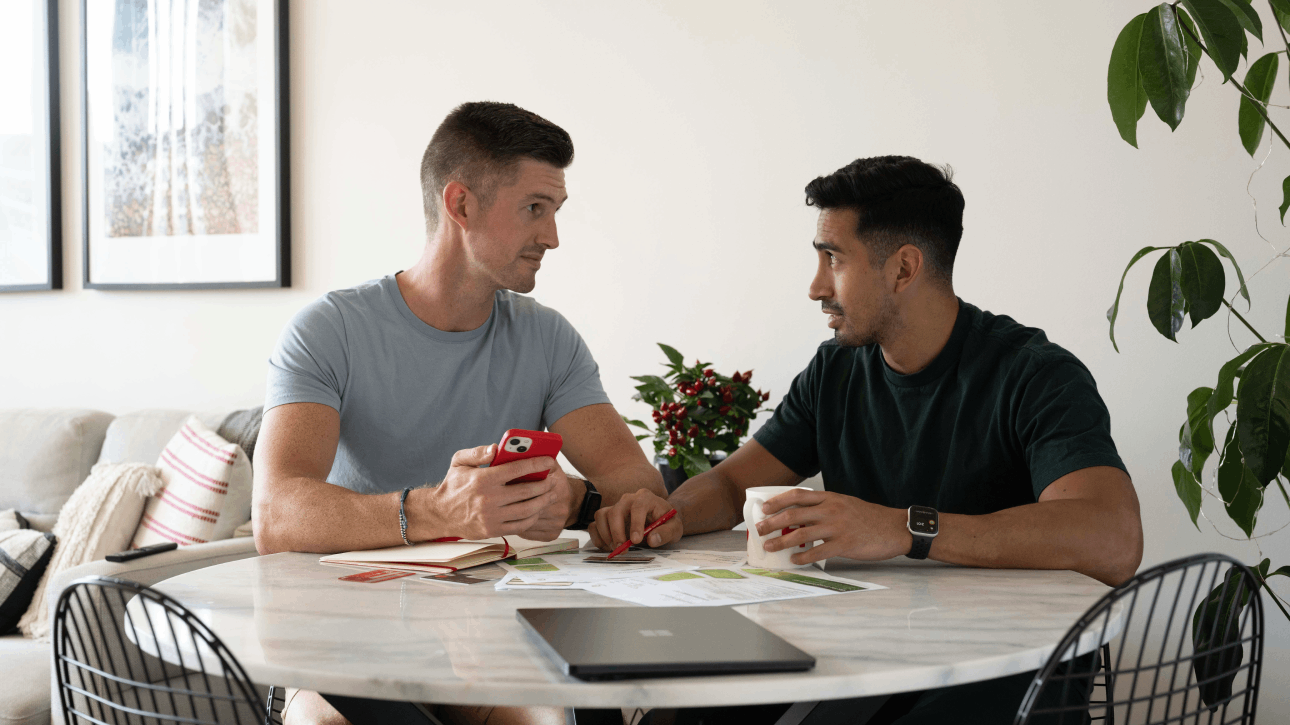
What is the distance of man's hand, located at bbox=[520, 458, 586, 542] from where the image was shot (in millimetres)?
1377

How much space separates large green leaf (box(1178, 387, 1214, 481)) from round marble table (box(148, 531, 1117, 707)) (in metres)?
0.68

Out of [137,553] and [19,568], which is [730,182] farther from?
[19,568]

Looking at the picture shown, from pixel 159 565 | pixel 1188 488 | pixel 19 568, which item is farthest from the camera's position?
pixel 19 568

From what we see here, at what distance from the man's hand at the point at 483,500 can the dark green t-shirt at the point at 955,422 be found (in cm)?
61

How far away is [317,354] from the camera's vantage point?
65.9 inches

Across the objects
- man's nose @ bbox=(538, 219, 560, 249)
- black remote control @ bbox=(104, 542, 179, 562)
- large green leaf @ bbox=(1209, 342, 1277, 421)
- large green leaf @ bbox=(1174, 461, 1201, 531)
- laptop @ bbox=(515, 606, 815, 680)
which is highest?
man's nose @ bbox=(538, 219, 560, 249)

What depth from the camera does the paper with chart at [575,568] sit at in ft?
3.92

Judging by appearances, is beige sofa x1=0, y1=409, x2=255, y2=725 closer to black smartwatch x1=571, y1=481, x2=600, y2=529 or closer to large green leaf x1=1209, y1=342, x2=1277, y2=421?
black smartwatch x1=571, y1=481, x2=600, y2=529

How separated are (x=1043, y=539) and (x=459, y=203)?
118 centimetres

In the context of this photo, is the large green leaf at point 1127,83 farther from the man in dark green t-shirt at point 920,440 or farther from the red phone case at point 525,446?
the red phone case at point 525,446

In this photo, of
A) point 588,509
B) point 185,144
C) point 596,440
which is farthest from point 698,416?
point 185,144

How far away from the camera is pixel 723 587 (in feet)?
3.74

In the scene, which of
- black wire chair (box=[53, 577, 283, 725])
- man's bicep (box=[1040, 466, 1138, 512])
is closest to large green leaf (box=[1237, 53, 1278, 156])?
man's bicep (box=[1040, 466, 1138, 512])

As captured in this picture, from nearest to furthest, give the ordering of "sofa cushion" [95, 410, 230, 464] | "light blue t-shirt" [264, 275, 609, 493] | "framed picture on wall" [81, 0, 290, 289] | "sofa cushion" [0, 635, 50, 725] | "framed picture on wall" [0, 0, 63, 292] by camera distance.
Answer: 1. "light blue t-shirt" [264, 275, 609, 493]
2. "sofa cushion" [0, 635, 50, 725]
3. "sofa cushion" [95, 410, 230, 464]
4. "framed picture on wall" [81, 0, 290, 289]
5. "framed picture on wall" [0, 0, 63, 292]
